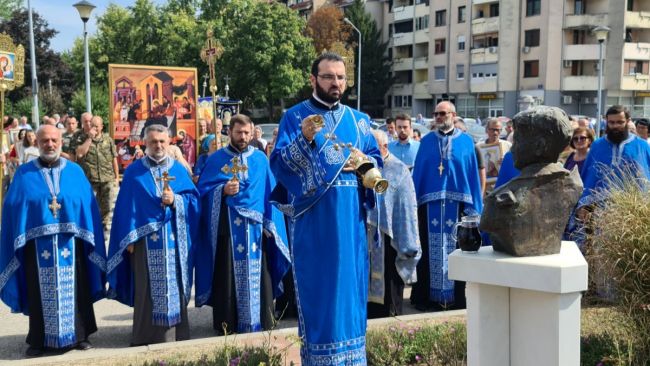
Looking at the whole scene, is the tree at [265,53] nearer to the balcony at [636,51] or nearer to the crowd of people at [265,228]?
the balcony at [636,51]

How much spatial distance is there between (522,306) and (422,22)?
5167cm

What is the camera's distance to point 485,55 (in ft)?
155

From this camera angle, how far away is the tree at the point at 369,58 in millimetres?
52500

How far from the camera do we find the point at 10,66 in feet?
32.7

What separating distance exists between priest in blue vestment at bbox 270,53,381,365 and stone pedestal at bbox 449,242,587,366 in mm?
657

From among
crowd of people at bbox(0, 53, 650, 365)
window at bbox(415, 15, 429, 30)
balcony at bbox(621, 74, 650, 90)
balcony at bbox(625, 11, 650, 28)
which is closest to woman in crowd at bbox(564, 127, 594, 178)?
crowd of people at bbox(0, 53, 650, 365)

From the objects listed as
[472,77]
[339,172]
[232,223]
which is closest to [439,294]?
[232,223]

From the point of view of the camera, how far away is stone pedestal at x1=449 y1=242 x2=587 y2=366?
12.0 ft

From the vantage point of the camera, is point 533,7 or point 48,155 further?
point 533,7

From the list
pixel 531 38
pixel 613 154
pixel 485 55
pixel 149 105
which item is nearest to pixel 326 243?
pixel 613 154

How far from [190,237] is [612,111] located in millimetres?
4321

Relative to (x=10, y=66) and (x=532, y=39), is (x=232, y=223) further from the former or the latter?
(x=532, y=39)

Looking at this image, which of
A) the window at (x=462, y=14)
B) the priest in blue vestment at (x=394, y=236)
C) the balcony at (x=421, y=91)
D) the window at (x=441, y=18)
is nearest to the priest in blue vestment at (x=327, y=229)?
the priest in blue vestment at (x=394, y=236)

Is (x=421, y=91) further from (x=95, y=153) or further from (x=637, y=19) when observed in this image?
(x=95, y=153)
